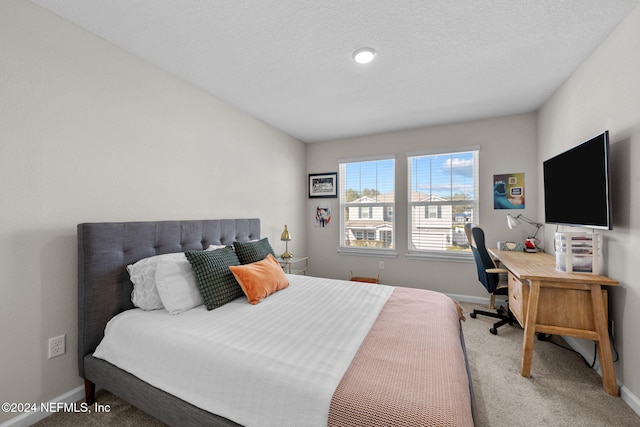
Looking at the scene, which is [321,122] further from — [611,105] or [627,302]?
[627,302]

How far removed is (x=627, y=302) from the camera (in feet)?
5.71

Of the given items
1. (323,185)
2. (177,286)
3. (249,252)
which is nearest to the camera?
(177,286)

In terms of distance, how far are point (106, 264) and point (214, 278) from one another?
27.4 inches

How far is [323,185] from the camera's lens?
453 cm

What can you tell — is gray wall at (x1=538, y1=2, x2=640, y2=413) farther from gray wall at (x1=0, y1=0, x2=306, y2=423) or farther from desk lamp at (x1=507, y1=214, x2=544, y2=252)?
gray wall at (x1=0, y1=0, x2=306, y2=423)

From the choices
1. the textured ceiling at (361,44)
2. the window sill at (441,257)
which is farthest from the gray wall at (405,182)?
the textured ceiling at (361,44)

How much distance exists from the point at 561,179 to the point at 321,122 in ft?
8.89

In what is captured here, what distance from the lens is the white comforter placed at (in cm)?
107

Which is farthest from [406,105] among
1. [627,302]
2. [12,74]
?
[12,74]

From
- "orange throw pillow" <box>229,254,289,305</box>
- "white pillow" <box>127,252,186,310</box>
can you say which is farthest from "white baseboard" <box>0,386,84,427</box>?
"orange throw pillow" <box>229,254,289,305</box>

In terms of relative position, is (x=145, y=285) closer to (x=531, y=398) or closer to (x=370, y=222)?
(x=531, y=398)

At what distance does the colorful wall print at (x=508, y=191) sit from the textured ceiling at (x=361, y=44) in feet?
2.94

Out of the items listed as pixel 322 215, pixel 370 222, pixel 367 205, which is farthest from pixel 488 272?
pixel 322 215

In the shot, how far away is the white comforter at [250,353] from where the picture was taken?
107 centimetres
